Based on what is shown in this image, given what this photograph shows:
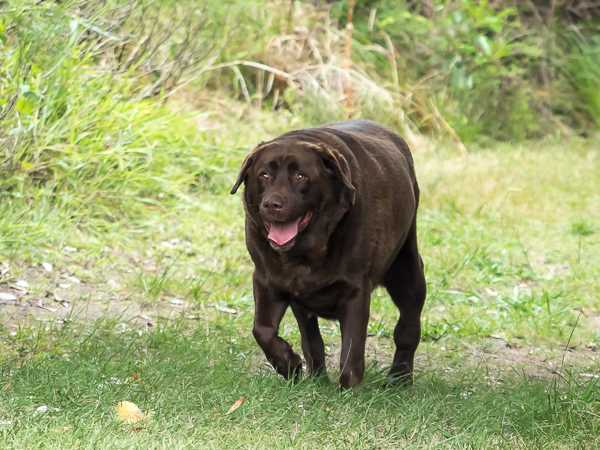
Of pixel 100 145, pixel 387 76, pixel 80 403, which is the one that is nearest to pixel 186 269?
pixel 100 145

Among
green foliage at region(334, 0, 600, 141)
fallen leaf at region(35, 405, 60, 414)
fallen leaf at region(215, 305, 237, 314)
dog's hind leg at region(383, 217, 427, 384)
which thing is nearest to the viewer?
fallen leaf at region(35, 405, 60, 414)

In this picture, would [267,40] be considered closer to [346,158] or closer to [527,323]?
[527,323]

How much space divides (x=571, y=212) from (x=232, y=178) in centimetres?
304

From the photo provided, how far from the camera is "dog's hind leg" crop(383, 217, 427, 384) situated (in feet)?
18.8

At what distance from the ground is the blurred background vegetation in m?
0.48

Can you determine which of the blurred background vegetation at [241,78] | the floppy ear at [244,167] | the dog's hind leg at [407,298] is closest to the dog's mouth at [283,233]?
the floppy ear at [244,167]

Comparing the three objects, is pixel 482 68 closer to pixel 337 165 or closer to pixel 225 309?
pixel 225 309

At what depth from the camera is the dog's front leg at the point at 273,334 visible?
16.4ft

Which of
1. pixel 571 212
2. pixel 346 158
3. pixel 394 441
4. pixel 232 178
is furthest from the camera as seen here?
pixel 571 212

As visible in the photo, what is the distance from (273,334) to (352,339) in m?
0.34

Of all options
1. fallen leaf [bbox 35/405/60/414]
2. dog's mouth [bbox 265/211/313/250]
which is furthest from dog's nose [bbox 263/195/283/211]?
fallen leaf [bbox 35/405/60/414]

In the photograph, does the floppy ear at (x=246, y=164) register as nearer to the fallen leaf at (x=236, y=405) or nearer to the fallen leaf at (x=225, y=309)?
the fallen leaf at (x=236, y=405)

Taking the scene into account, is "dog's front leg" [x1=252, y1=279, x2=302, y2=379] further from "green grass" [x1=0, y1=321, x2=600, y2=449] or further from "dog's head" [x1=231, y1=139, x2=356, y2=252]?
"dog's head" [x1=231, y1=139, x2=356, y2=252]

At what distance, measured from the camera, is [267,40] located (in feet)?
39.2
